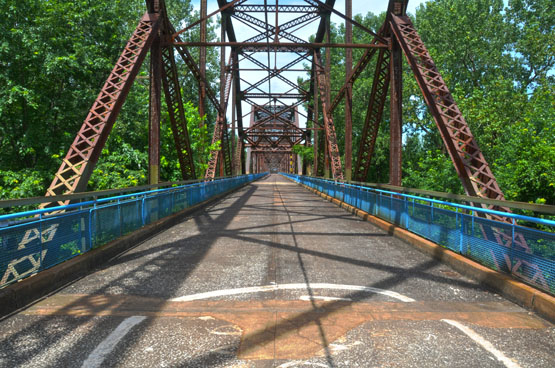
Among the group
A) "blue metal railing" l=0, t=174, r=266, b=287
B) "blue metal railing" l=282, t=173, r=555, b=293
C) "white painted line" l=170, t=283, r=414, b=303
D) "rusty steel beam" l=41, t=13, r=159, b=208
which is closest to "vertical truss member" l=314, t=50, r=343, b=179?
"blue metal railing" l=282, t=173, r=555, b=293

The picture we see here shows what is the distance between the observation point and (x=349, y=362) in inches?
121

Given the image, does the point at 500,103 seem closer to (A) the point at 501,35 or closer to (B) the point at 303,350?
→ (A) the point at 501,35

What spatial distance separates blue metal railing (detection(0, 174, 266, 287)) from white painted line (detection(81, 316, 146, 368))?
178 cm

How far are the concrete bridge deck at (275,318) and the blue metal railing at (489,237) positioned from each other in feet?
1.58

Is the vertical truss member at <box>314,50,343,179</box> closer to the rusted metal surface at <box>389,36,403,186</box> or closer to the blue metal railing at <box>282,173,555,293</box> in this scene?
the rusted metal surface at <box>389,36,403,186</box>

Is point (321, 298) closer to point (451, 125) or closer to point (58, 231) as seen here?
point (58, 231)

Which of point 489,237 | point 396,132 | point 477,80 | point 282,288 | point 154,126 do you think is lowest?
point 282,288

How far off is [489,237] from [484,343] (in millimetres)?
2450

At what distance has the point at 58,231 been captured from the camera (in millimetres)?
5520

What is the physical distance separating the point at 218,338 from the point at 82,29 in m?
18.4

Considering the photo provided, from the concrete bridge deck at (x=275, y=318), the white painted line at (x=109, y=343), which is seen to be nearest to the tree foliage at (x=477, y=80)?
the concrete bridge deck at (x=275, y=318)

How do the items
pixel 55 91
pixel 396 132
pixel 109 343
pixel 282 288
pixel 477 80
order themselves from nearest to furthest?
pixel 109 343 → pixel 282 288 → pixel 396 132 → pixel 55 91 → pixel 477 80

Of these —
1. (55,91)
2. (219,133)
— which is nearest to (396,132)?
(55,91)

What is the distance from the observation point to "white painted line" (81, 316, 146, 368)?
3.08 meters
